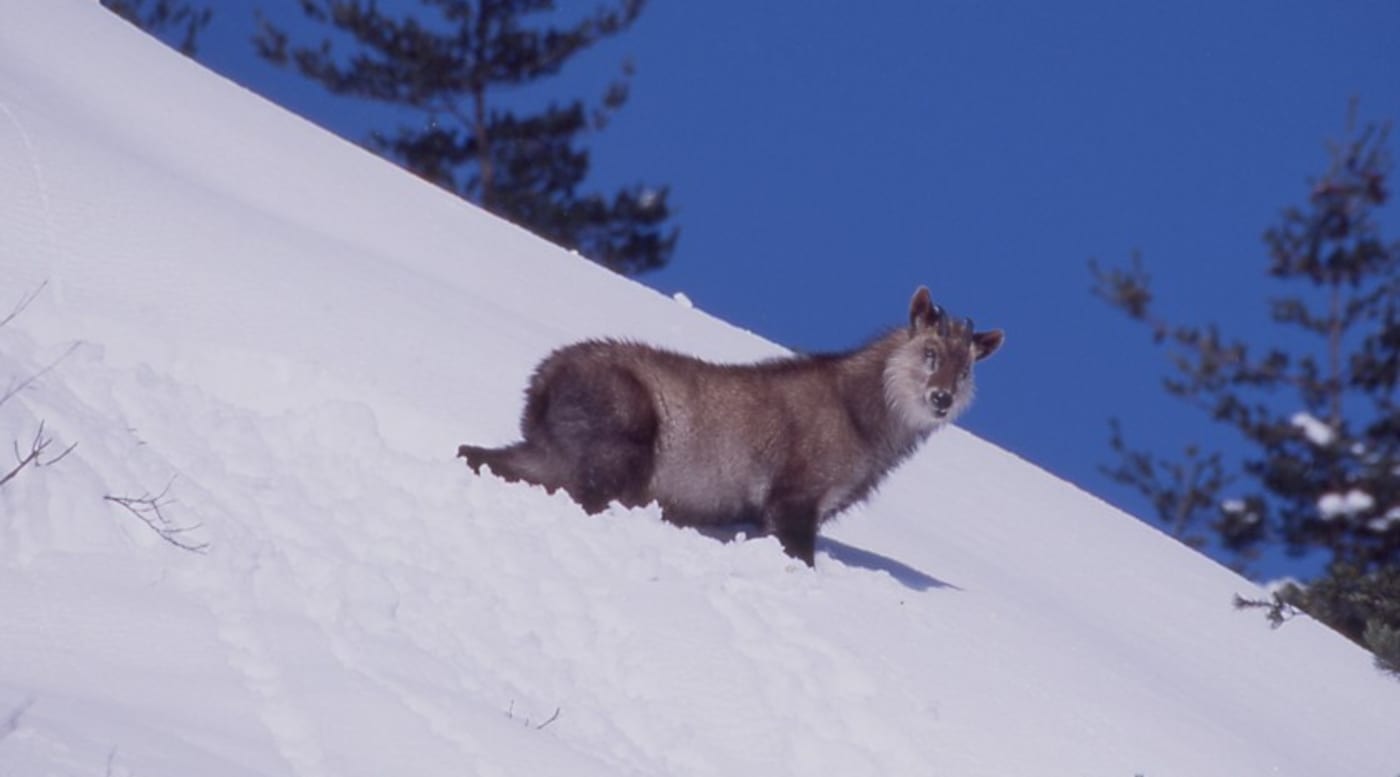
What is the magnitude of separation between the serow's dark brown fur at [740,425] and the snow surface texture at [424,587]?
1.19 feet

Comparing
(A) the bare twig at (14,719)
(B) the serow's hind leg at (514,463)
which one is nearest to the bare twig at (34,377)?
(B) the serow's hind leg at (514,463)

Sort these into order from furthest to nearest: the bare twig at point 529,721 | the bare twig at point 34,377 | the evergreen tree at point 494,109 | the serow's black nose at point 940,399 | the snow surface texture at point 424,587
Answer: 1. the evergreen tree at point 494,109
2. the serow's black nose at point 940,399
3. the bare twig at point 34,377
4. the bare twig at point 529,721
5. the snow surface texture at point 424,587

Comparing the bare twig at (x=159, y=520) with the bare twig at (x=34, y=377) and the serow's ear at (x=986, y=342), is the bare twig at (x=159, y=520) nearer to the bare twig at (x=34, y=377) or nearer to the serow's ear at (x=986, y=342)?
the bare twig at (x=34, y=377)

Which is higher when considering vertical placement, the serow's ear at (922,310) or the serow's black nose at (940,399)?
the serow's ear at (922,310)

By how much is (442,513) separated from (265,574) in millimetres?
1733

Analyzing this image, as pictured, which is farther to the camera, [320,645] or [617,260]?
[617,260]

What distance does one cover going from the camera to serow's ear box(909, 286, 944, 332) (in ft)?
36.2

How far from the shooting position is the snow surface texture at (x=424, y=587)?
6.11m

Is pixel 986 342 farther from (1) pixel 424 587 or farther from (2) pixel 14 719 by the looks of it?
(2) pixel 14 719

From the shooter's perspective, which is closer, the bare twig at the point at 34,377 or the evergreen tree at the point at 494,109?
the bare twig at the point at 34,377

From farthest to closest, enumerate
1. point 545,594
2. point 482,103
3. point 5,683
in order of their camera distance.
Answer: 1. point 482,103
2. point 545,594
3. point 5,683

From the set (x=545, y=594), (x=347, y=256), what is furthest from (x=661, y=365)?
(x=347, y=256)

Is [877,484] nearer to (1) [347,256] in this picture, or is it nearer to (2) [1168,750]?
(2) [1168,750]

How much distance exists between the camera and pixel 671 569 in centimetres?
925
